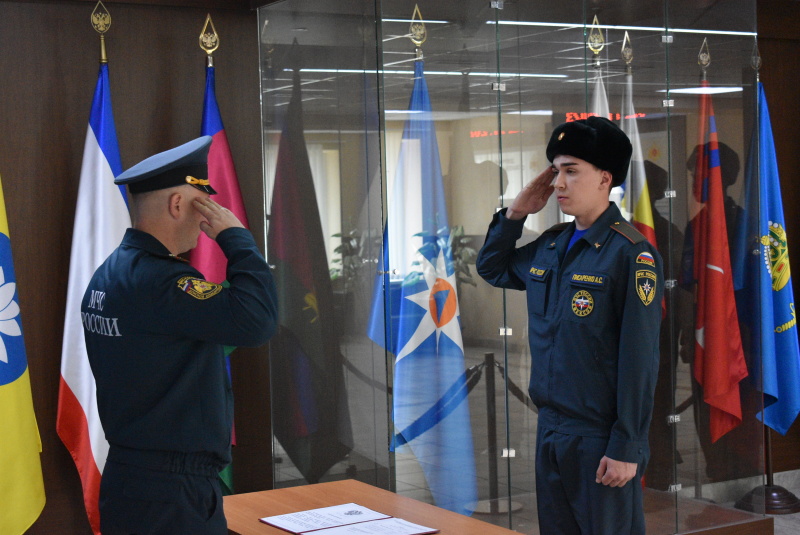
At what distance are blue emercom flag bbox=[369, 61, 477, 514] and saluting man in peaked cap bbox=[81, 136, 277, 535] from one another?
2001 mm

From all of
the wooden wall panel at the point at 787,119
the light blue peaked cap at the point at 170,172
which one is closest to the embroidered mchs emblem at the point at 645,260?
the light blue peaked cap at the point at 170,172

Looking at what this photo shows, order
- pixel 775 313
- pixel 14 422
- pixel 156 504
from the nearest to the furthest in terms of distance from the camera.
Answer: pixel 156 504 < pixel 14 422 < pixel 775 313

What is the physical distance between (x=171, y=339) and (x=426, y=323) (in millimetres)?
2150

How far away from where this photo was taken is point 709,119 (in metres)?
4.30

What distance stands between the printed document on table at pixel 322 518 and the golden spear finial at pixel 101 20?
246 cm

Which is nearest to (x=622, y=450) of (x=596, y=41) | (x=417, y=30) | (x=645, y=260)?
(x=645, y=260)

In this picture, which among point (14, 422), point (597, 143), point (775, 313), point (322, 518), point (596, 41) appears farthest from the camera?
point (775, 313)

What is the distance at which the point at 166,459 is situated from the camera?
1950 millimetres

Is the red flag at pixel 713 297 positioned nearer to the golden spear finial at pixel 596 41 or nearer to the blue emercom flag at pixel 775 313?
the blue emercom flag at pixel 775 313

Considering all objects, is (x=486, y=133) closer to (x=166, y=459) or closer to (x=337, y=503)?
(x=337, y=503)

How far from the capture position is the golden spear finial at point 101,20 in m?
3.91

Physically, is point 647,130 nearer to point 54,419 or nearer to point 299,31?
point 299,31

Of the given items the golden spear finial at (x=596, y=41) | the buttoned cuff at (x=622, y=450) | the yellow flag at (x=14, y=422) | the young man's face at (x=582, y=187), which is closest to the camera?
the buttoned cuff at (x=622, y=450)

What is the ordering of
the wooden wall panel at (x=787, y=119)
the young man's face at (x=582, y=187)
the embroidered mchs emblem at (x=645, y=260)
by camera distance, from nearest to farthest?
the embroidered mchs emblem at (x=645, y=260)
the young man's face at (x=582, y=187)
the wooden wall panel at (x=787, y=119)
